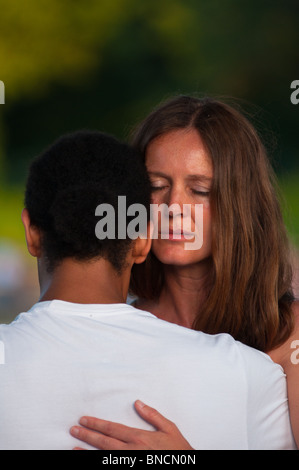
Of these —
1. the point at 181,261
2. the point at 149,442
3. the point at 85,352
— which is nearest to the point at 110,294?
the point at 85,352

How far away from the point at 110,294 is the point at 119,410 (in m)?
0.23

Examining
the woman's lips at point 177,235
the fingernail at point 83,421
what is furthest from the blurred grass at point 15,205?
the fingernail at point 83,421

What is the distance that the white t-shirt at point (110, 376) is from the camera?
1.35 m

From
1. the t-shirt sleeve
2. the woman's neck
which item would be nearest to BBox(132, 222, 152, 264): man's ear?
the t-shirt sleeve

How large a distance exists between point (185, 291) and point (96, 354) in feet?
3.39

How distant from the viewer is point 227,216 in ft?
6.95

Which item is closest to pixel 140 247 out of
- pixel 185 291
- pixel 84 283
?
pixel 84 283

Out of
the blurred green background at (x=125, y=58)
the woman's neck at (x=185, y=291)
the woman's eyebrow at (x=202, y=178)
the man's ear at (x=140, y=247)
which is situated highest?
the blurred green background at (x=125, y=58)

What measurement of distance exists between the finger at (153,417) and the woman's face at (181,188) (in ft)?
2.60

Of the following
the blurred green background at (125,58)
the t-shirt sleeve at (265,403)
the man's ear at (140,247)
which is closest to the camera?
the t-shirt sleeve at (265,403)

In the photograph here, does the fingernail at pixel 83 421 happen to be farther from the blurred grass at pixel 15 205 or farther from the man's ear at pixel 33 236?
the blurred grass at pixel 15 205

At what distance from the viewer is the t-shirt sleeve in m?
1.44

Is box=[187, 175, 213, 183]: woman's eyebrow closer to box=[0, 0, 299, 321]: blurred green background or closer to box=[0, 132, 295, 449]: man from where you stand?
box=[0, 132, 295, 449]: man

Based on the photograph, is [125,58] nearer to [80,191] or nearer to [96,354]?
[80,191]
